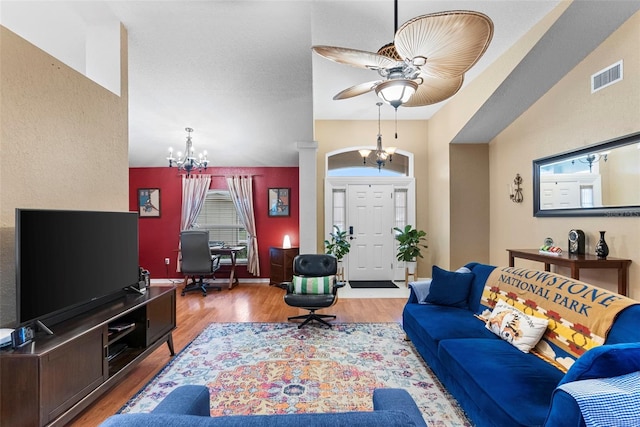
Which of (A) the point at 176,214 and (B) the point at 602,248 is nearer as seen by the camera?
→ (B) the point at 602,248

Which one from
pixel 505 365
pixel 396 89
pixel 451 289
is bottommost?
pixel 505 365

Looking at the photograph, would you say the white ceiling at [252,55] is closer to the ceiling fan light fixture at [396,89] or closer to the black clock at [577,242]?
the ceiling fan light fixture at [396,89]

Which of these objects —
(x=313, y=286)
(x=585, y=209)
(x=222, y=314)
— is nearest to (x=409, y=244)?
(x=313, y=286)

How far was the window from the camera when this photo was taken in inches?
245

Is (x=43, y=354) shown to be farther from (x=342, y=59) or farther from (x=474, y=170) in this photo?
(x=474, y=170)

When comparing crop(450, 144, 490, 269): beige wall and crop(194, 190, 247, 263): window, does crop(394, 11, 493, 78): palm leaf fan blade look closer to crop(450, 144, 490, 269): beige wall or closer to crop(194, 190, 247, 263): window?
crop(450, 144, 490, 269): beige wall

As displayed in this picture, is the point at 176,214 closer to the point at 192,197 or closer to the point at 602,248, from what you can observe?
the point at 192,197

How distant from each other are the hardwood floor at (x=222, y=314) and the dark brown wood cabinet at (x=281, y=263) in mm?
226

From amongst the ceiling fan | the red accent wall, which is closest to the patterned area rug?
the ceiling fan

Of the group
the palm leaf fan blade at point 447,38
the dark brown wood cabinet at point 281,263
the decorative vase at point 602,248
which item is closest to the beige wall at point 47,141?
the palm leaf fan blade at point 447,38

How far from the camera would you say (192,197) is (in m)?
6.07

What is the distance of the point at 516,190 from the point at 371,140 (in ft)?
8.85

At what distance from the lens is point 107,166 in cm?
260

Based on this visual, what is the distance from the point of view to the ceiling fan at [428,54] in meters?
1.41
